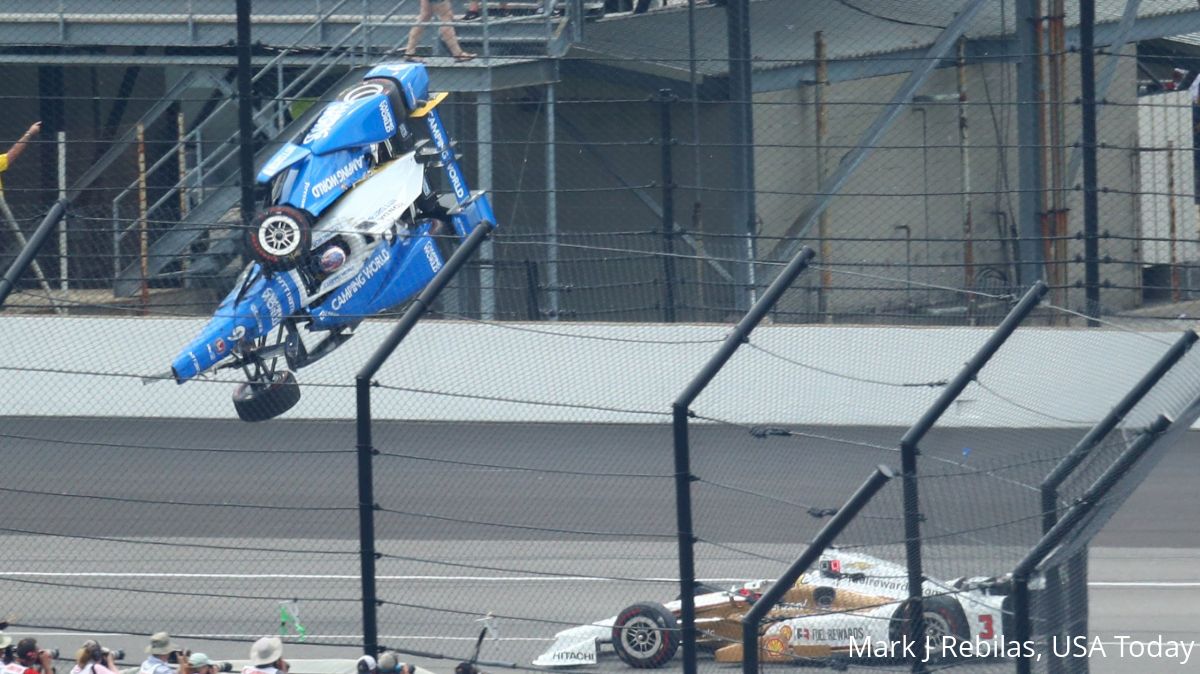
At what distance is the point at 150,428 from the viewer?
994 centimetres

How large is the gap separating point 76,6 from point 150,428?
13.4 feet

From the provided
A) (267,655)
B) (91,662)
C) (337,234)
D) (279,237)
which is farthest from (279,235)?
(267,655)

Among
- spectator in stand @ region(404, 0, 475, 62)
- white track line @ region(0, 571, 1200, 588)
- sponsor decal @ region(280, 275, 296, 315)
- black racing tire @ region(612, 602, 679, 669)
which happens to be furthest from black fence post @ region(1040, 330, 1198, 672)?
spectator in stand @ region(404, 0, 475, 62)

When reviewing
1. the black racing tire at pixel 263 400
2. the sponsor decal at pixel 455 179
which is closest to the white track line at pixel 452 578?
the black racing tire at pixel 263 400

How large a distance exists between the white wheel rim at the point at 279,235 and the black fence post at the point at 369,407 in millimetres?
2588

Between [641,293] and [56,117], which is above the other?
[56,117]

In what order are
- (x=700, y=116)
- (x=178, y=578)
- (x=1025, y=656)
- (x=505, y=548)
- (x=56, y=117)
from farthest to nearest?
(x=56, y=117) → (x=700, y=116) → (x=178, y=578) → (x=505, y=548) → (x=1025, y=656)

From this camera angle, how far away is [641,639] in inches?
273

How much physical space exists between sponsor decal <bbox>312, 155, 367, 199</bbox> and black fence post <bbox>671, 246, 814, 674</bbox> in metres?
4.27

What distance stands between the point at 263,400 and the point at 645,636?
3.16 metres

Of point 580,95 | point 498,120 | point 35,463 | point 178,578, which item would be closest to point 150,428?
point 35,463

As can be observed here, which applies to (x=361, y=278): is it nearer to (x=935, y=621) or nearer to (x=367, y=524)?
(x=367, y=524)

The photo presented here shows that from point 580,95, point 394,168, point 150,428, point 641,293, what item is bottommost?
point 150,428

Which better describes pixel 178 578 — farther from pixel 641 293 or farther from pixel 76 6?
pixel 76 6
